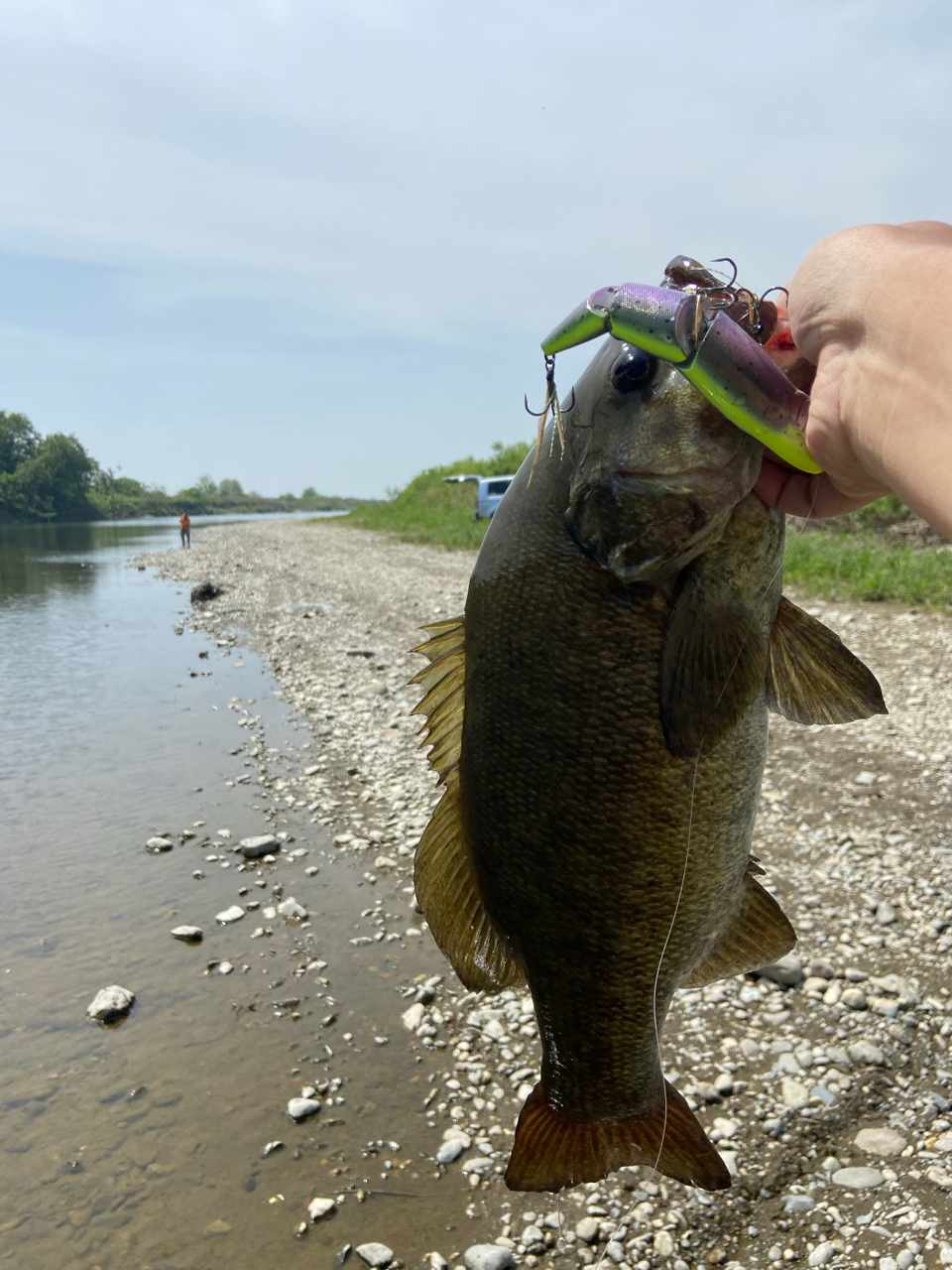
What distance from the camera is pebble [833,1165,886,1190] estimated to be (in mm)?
3225

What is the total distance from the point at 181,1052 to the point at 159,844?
8.83ft

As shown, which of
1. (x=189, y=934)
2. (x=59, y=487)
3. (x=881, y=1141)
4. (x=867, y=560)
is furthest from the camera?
(x=59, y=487)

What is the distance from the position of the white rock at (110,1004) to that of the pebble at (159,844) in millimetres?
1955

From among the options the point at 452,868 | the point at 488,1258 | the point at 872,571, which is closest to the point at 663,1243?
the point at 488,1258

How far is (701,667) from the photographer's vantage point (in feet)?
6.15

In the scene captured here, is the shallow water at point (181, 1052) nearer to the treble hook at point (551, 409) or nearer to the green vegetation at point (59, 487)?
the treble hook at point (551, 409)

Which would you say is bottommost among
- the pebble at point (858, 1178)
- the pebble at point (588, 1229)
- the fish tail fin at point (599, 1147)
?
the pebble at point (588, 1229)

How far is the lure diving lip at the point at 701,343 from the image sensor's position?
57.4 inches

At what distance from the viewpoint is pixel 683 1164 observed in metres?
2.17

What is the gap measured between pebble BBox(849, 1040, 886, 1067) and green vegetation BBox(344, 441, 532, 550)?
71.7 feet

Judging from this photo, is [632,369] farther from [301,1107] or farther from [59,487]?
[59,487]

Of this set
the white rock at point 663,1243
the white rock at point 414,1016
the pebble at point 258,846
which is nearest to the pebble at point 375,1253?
the white rock at point 663,1243

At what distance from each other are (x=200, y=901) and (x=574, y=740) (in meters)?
4.81

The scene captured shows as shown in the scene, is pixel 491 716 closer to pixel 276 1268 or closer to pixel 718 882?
pixel 718 882
